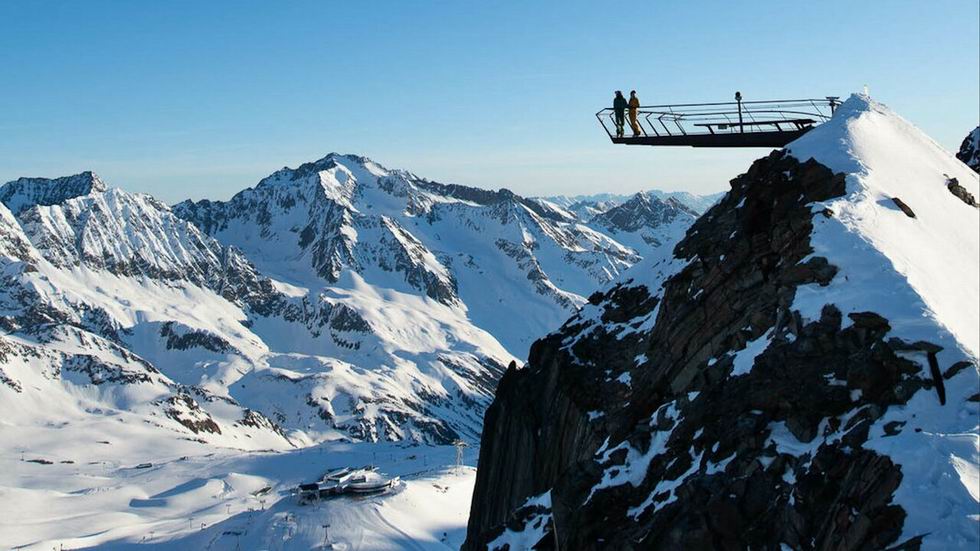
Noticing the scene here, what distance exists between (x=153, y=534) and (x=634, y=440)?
8152 cm

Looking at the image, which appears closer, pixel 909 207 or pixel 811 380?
Result: pixel 811 380

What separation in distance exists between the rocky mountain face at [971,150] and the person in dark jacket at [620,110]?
2242 cm

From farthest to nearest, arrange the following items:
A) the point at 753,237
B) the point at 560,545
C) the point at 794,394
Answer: the point at 753,237 → the point at 560,545 → the point at 794,394

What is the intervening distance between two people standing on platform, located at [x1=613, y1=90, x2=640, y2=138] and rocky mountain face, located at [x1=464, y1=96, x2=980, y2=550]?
29.0ft

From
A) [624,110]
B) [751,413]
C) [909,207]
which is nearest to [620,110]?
[624,110]

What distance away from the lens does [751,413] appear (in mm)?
18625

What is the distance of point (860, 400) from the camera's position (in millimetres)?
16828

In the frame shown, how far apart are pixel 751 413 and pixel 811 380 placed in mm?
1496

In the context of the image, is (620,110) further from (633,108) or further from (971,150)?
(971,150)

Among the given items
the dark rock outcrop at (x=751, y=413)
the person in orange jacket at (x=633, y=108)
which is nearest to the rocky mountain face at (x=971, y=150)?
the person in orange jacket at (x=633, y=108)

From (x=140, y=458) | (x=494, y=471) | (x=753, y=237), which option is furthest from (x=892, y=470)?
(x=140, y=458)

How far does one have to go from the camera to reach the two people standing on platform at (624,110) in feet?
133

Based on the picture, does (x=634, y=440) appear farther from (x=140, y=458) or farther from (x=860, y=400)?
(x=140, y=458)

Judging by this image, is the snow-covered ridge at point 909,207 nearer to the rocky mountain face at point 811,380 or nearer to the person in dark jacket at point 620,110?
the rocky mountain face at point 811,380
